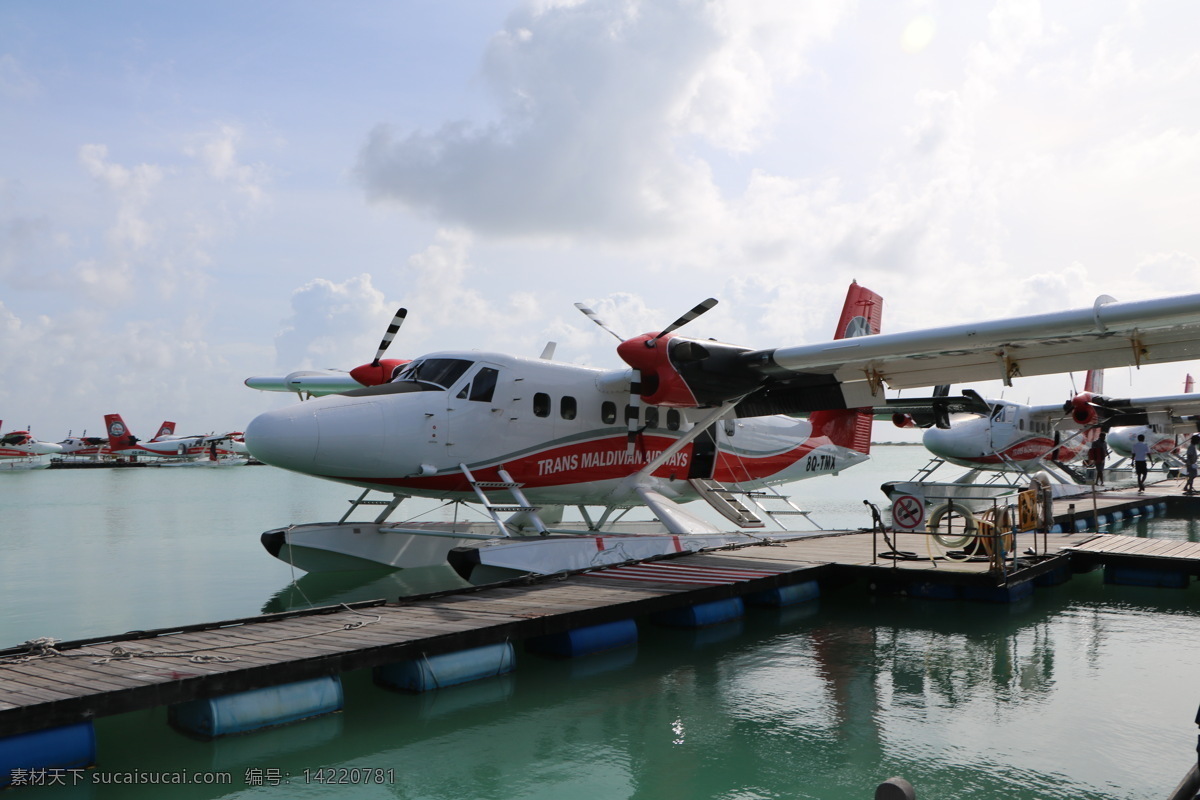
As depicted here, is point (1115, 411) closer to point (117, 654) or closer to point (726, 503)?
point (726, 503)

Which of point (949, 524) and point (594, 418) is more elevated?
point (594, 418)

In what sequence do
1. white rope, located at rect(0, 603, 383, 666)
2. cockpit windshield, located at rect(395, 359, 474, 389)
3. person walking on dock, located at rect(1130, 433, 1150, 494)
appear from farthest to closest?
1. person walking on dock, located at rect(1130, 433, 1150, 494)
2. cockpit windshield, located at rect(395, 359, 474, 389)
3. white rope, located at rect(0, 603, 383, 666)

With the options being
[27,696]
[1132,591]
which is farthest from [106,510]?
[1132,591]

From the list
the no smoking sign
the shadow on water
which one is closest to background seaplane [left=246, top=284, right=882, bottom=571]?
the shadow on water

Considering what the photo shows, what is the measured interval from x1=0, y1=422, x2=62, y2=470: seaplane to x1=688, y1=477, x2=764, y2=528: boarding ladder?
7485 cm

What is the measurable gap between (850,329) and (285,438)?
11289 mm

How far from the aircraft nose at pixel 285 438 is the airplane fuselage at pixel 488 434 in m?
0.01

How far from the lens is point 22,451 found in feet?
246

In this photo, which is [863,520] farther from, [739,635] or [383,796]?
[383,796]

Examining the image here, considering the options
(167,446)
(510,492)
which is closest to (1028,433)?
(510,492)

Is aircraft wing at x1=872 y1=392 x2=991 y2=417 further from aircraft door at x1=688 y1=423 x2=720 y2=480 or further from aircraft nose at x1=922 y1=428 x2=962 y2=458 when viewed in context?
aircraft nose at x1=922 y1=428 x2=962 y2=458

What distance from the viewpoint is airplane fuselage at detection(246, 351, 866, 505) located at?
10.4 metres

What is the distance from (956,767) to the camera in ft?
17.1

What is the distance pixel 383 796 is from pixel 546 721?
160 cm
